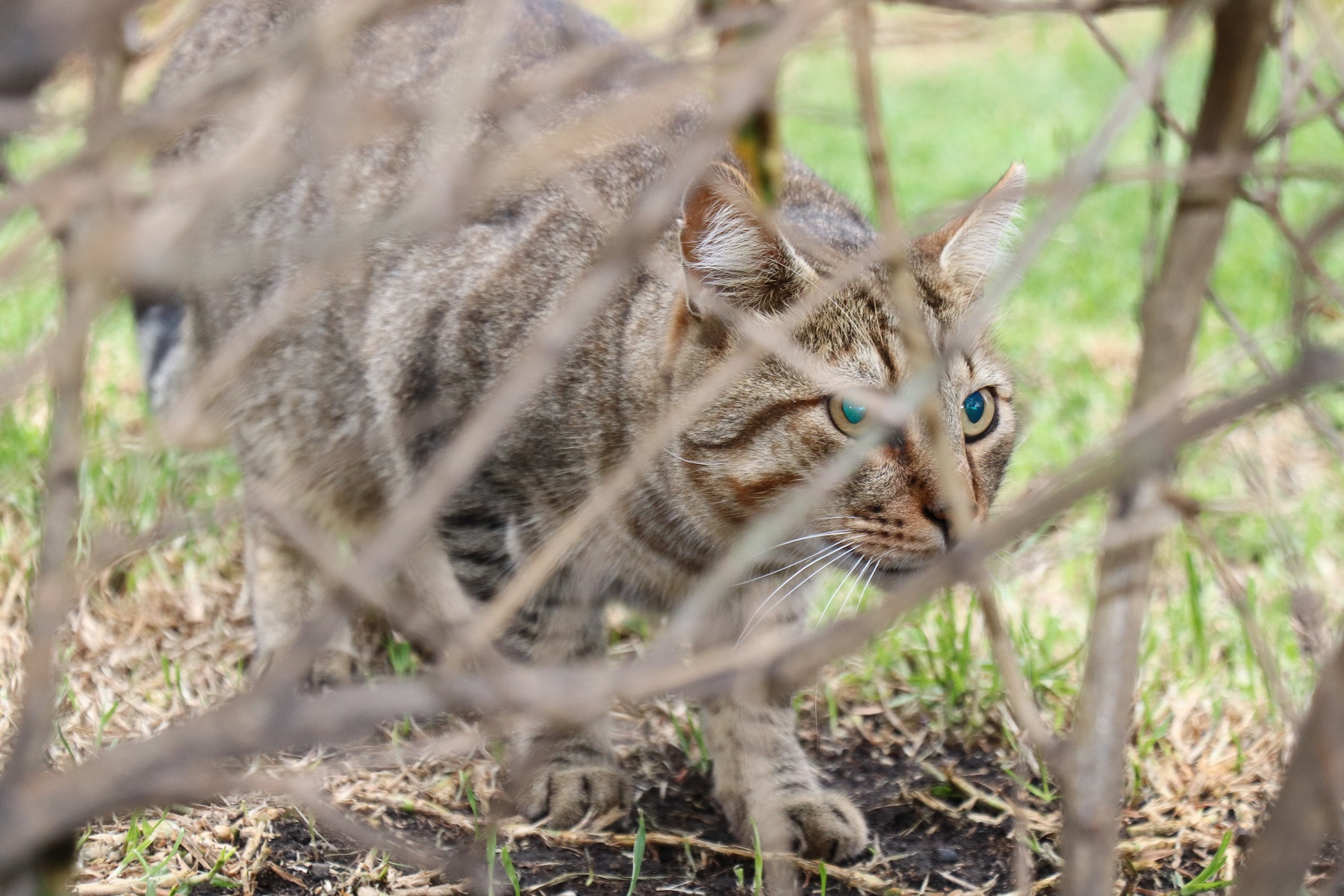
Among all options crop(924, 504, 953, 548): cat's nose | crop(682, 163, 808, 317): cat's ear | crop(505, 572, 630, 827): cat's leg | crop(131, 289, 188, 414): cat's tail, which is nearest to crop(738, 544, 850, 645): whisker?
crop(924, 504, 953, 548): cat's nose

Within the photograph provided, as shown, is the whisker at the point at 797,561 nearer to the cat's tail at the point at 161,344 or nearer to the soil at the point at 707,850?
the soil at the point at 707,850

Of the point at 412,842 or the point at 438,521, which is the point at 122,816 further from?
the point at 438,521

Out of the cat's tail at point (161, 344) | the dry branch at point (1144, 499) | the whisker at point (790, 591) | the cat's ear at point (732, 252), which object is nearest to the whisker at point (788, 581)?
the whisker at point (790, 591)

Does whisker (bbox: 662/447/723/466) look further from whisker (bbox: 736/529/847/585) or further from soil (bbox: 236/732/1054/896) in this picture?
soil (bbox: 236/732/1054/896)

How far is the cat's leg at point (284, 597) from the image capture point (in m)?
2.95

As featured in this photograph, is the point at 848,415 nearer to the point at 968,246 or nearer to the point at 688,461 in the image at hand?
the point at 688,461

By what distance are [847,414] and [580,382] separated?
1.76 feet

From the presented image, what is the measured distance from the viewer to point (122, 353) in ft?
14.3

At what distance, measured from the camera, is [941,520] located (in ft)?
6.86

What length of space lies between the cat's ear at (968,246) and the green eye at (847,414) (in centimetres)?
31

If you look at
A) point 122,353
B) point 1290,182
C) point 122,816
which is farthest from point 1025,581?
point 1290,182

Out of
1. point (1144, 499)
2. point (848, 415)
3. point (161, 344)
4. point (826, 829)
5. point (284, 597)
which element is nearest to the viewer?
point (1144, 499)

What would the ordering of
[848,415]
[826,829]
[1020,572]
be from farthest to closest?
[826,829], [848,415], [1020,572]

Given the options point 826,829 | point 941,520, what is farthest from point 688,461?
point 826,829
